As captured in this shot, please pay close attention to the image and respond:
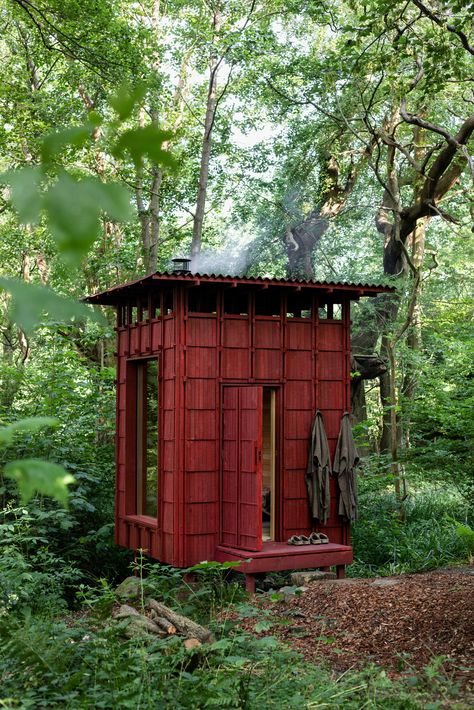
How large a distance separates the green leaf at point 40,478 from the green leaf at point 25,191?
1.01 ft

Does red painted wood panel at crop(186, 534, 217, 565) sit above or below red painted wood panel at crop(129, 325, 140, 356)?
below

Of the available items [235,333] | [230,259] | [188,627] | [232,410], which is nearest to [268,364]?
[235,333]

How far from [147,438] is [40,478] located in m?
9.91

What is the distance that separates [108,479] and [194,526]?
12.1 ft

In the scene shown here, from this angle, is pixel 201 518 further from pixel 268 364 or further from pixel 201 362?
pixel 268 364

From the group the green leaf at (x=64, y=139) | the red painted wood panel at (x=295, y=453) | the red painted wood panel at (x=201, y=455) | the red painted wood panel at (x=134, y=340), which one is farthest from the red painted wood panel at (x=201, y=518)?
the green leaf at (x=64, y=139)

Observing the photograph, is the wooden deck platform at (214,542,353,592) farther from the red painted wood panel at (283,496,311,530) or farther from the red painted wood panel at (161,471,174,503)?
the red painted wood panel at (161,471,174,503)

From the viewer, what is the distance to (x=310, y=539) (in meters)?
10.1

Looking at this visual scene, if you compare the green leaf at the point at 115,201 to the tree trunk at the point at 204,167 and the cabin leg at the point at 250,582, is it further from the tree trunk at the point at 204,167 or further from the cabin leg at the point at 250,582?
the tree trunk at the point at 204,167

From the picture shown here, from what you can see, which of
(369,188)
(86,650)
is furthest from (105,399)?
(369,188)

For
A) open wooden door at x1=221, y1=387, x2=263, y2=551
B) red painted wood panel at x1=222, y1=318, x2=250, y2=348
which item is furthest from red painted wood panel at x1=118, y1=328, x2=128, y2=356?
open wooden door at x1=221, y1=387, x2=263, y2=551

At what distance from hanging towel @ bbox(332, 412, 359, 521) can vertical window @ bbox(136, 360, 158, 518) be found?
2.25 m

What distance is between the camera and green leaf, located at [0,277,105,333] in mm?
942

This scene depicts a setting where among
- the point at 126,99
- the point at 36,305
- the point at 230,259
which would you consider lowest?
the point at 36,305
